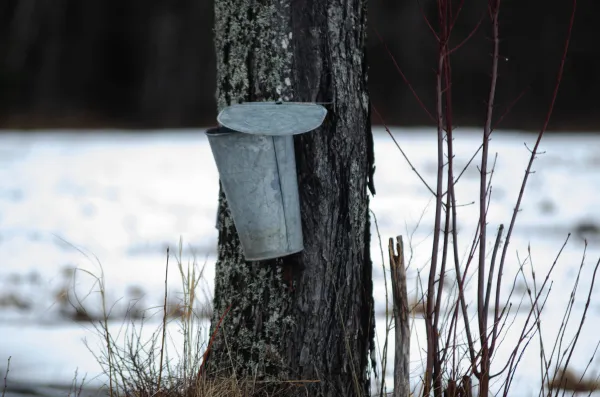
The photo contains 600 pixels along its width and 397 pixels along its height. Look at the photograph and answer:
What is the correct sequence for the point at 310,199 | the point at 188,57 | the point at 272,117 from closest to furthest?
the point at 272,117 < the point at 310,199 < the point at 188,57

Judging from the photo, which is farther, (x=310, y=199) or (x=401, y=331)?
(x=310, y=199)

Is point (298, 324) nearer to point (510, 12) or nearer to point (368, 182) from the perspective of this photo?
point (368, 182)

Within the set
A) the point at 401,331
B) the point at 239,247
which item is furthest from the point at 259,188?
the point at 401,331

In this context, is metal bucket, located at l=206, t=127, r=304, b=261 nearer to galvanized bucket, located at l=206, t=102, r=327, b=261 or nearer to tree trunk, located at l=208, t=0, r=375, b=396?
galvanized bucket, located at l=206, t=102, r=327, b=261

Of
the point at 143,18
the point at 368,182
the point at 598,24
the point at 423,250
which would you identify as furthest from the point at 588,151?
the point at 143,18

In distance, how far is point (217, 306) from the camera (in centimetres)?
252

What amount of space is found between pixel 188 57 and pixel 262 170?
68.0 feet

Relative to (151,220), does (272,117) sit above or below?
above

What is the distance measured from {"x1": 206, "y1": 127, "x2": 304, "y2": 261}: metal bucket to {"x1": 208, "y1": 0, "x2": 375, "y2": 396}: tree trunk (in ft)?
0.42

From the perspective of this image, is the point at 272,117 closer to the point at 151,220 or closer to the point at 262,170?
the point at 262,170

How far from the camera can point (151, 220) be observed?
7.80 meters

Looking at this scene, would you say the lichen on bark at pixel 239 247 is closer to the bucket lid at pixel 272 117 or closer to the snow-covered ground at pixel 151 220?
the bucket lid at pixel 272 117

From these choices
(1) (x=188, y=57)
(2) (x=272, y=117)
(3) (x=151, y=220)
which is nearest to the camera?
(2) (x=272, y=117)

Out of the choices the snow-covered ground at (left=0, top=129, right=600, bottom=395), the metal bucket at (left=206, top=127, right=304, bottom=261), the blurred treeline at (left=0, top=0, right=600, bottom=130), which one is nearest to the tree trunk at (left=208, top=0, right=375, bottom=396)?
the metal bucket at (left=206, top=127, right=304, bottom=261)
